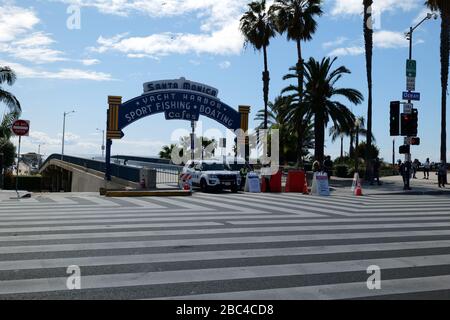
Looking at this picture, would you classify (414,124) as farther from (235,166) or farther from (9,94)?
(9,94)

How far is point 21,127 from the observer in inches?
815

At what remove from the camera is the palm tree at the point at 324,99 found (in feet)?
114

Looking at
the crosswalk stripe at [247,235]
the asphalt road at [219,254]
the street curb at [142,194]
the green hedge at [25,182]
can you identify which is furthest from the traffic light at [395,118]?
the green hedge at [25,182]

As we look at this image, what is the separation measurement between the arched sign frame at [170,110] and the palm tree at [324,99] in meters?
6.30

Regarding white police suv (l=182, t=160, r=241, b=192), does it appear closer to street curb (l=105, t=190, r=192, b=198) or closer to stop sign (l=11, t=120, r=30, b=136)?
street curb (l=105, t=190, r=192, b=198)

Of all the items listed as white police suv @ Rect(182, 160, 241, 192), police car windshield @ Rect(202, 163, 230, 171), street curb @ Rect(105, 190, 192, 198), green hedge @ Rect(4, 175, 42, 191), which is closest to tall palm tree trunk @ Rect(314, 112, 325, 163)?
white police suv @ Rect(182, 160, 241, 192)

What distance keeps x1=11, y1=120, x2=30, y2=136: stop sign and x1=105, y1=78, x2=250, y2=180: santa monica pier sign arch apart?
6384 mm

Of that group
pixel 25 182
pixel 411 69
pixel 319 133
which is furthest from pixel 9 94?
pixel 411 69

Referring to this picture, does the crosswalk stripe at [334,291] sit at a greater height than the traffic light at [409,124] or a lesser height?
lesser

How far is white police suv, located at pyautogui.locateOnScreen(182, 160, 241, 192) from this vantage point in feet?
78.4

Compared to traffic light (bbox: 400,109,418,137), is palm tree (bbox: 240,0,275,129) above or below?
above

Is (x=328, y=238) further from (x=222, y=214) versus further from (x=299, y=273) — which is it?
(x=222, y=214)

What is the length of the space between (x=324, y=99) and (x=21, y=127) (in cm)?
2125

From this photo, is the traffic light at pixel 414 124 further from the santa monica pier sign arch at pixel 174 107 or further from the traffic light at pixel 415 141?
the santa monica pier sign arch at pixel 174 107
